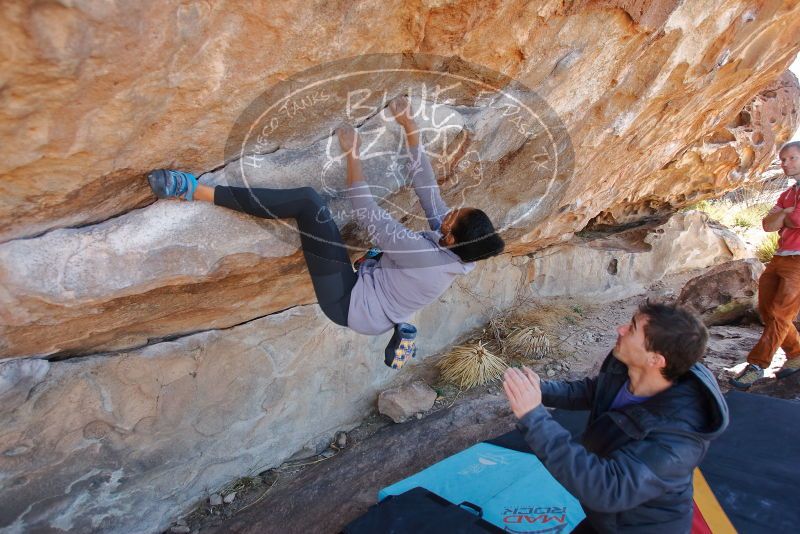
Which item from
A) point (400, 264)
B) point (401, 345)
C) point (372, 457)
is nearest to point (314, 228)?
point (400, 264)

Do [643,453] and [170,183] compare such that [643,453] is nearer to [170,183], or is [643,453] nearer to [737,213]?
[170,183]

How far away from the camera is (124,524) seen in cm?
308

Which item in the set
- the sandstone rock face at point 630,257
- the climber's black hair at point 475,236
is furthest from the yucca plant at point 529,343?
the climber's black hair at point 475,236

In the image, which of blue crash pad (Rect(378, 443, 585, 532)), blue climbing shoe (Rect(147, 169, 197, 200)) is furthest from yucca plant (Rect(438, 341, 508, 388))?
blue climbing shoe (Rect(147, 169, 197, 200))

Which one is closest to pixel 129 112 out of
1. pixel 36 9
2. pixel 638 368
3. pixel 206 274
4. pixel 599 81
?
pixel 36 9

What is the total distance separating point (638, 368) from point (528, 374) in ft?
1.23

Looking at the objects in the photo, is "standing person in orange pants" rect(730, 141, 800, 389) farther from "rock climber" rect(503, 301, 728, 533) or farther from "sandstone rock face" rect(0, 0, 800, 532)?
"rock climber" rect(503, 301, 728, 533)

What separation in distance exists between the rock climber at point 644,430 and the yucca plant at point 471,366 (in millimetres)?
2753

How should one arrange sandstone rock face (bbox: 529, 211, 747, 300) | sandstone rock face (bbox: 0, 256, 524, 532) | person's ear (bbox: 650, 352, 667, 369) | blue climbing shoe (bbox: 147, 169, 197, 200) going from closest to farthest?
person's ear (bbox: 650, 352, 667, 369), blue climbing shoe (bbox: 147, 169, 197, 200), sandstone rock face (bbox: 0, 256, 524, 532), sandstone rock face (bbox: 529, 211, 747, 300)

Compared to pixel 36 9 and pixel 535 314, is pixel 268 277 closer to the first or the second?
pixel 36 9

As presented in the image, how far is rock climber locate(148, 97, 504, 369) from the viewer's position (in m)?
2.22

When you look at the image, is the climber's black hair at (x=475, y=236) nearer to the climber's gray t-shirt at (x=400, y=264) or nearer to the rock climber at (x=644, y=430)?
the climber's gray t-shirt at (x=400, y=264)

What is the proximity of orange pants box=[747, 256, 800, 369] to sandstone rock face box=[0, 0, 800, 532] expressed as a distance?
50.9 inches

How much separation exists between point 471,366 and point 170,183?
10.8 ft
